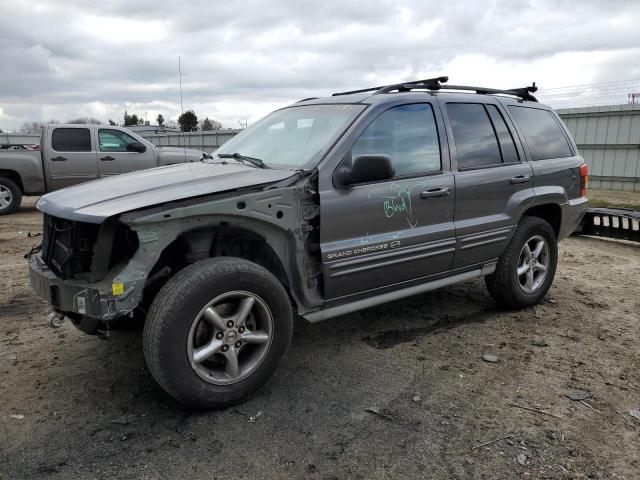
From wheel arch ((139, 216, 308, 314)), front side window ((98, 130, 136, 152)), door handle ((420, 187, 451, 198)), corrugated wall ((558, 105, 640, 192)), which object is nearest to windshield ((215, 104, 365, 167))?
wheel arch ((139, 216, 308, 314))

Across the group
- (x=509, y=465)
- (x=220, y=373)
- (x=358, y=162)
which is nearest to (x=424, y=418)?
(x=509, y=465)

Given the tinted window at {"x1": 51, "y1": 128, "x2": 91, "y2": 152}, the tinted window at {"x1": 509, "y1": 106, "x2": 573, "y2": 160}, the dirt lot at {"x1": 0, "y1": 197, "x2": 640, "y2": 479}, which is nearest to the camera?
the dirt lot at {"x1": 0, "y1": 197, "x2": 640, "y2": 479}

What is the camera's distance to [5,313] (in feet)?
15.0

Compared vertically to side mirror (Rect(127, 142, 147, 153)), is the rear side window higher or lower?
higher

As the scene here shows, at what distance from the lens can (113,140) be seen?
35.9 feet

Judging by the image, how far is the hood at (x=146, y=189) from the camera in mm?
2830

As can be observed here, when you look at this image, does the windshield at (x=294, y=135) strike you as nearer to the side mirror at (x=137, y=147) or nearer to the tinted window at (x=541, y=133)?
the tinted window at (x=541, y=133)

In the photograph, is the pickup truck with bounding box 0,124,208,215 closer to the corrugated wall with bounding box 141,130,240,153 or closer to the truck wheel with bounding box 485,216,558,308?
the corrugated wall with bounding box 141,130,240,153

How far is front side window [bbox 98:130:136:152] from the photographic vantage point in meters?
10.8

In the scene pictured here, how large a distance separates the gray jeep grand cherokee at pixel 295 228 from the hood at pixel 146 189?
2cm

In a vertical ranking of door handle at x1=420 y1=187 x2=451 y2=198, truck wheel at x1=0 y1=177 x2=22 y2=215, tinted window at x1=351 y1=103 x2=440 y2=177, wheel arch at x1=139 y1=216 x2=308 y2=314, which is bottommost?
truck wheel at x1=0 y1=177 x2=22 y2=215

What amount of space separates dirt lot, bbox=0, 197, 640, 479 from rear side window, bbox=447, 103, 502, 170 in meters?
1.40

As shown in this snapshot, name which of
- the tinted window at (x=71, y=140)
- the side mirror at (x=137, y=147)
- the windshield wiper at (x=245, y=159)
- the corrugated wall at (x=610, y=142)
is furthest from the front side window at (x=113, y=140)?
the corrugated wall at (x=610, y=142)

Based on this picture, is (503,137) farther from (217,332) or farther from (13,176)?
(13,176)
